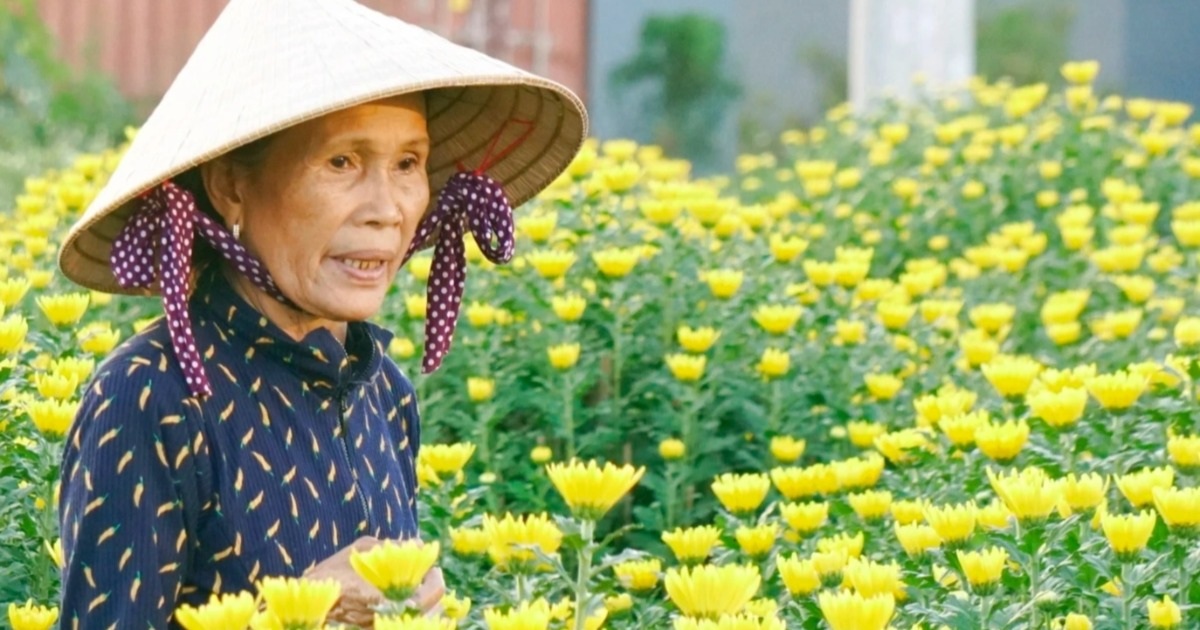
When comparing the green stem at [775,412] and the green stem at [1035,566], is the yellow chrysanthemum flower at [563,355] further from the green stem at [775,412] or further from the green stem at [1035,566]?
the green stem at [1035,566]

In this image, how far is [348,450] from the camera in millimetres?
2580

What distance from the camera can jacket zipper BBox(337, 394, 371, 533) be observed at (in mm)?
2555

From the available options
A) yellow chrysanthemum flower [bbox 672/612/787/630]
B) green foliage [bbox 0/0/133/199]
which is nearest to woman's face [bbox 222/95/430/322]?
yellow chrysanthemum flower [bbox 672/612/787/630]

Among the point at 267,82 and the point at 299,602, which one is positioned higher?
the point at 267,82

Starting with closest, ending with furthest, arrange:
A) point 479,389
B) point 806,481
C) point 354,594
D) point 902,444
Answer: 1. point 354,594
2. point 806,481
3. point 902,444
4. point 479,389

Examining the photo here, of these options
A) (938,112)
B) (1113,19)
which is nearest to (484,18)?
(1113,19)

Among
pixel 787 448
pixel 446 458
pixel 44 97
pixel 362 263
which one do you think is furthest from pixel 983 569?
pixel 44 97

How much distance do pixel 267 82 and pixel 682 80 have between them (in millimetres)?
13276

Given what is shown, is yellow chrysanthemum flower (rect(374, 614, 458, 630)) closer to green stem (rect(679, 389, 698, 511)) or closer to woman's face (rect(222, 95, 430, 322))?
Result: woman's face (rect(222, 95, 430, 322))

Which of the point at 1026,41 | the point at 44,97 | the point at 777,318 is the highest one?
the point at 1026,41

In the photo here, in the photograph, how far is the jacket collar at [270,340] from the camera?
8.18 ft

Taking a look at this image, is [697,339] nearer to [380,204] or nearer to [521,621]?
[380,204]

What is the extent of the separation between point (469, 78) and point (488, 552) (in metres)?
0.85

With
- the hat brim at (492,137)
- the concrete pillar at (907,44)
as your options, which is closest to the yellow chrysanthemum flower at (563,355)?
the hat brim at (492,137)
